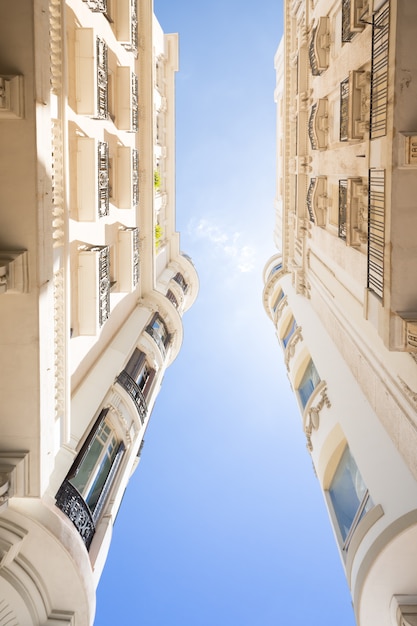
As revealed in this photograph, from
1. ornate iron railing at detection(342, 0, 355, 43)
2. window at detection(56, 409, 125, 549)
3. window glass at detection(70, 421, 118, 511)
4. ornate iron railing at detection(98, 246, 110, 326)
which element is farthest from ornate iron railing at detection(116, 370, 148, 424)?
ornate iron railing at detection(342, 0, 355, 43)

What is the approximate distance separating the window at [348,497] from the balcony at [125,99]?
11618mm

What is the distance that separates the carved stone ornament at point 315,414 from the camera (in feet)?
40.0

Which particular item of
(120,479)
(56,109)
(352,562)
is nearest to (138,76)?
(56,109)

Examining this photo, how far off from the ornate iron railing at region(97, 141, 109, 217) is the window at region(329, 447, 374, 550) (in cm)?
895

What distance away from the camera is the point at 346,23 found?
10.6 m

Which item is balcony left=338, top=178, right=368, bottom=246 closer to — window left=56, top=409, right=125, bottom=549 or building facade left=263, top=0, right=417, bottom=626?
building facade left=263, top=0, right=417, bottom=626

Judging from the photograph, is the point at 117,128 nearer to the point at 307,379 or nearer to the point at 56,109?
the point at 56,109

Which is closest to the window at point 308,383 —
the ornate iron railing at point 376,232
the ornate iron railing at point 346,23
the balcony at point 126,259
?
the ornate iron railing at point 376,232

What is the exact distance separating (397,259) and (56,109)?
733cm

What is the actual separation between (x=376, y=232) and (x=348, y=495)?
6211mm

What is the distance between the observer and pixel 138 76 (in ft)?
51.6

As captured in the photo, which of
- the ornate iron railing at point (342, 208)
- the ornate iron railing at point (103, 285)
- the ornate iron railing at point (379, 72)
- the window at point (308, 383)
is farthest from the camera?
the window at point (308, 383)

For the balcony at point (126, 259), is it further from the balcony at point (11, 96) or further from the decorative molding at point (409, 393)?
the decorative molding at point (409, 393)

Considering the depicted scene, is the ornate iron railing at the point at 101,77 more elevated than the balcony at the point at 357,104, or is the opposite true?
the ornate iron railing at the point at 101,77
